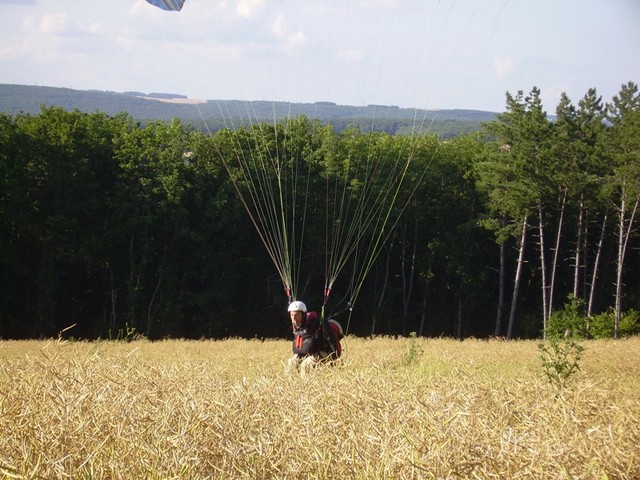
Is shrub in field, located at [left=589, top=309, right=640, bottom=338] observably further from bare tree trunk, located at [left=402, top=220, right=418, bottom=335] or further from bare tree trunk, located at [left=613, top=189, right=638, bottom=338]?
bare tree trunk, located at [left=402, top=220, right=418, bottom=335]

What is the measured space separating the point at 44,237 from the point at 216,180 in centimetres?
964

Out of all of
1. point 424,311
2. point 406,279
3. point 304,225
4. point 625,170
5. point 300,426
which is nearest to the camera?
point 300,426

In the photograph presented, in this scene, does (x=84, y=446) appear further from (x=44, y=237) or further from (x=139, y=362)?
(x=44, y=237)

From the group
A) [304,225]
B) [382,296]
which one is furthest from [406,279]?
[304,225]

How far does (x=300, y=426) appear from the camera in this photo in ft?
Result: 15.6

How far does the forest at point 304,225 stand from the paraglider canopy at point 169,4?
87.1 feet

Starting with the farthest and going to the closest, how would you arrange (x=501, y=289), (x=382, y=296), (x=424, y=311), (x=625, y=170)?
(x=424, y=311), (x=382, y=296), (x=501, y=289), (x=625, y=170)

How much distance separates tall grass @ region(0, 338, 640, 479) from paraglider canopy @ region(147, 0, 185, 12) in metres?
5.27

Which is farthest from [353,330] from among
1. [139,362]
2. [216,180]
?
[139,362]

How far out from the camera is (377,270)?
4969cm

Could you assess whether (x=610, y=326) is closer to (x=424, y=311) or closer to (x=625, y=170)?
(x=625, y=170)

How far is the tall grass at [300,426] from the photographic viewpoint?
13.4ft

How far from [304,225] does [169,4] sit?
33.1 m

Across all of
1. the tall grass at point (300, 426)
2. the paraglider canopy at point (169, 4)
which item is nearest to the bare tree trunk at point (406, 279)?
the paraglider canopy at point (169, 4)
